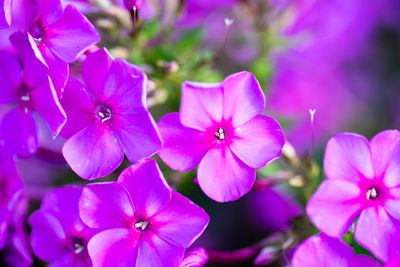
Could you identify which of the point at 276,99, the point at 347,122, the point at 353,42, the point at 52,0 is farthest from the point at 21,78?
the point at 353,42

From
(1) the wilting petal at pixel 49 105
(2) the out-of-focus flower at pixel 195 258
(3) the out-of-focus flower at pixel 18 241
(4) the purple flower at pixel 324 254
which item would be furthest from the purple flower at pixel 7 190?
(4) the purple flower at pixel 324 254

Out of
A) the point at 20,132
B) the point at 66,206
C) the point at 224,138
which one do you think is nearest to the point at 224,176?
the point at 224,138

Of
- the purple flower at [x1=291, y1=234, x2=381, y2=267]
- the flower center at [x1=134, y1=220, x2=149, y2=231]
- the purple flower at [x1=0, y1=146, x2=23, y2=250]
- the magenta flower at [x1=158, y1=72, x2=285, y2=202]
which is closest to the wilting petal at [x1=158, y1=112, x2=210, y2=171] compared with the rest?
the magenta flower at [x1=158, y1=72, x2=285, y2=202]

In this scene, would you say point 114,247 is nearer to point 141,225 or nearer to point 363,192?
point 141,225

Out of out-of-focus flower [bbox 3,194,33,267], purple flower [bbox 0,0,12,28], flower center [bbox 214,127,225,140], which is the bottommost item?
out-of-focus flower [bbox 3,194,33,267]

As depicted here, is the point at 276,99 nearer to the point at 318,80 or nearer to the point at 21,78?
the point at 318,80

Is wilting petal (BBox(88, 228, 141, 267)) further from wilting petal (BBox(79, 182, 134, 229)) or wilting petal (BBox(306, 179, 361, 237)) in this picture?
wilting petal (BBox(306, 179, 361, 237))
